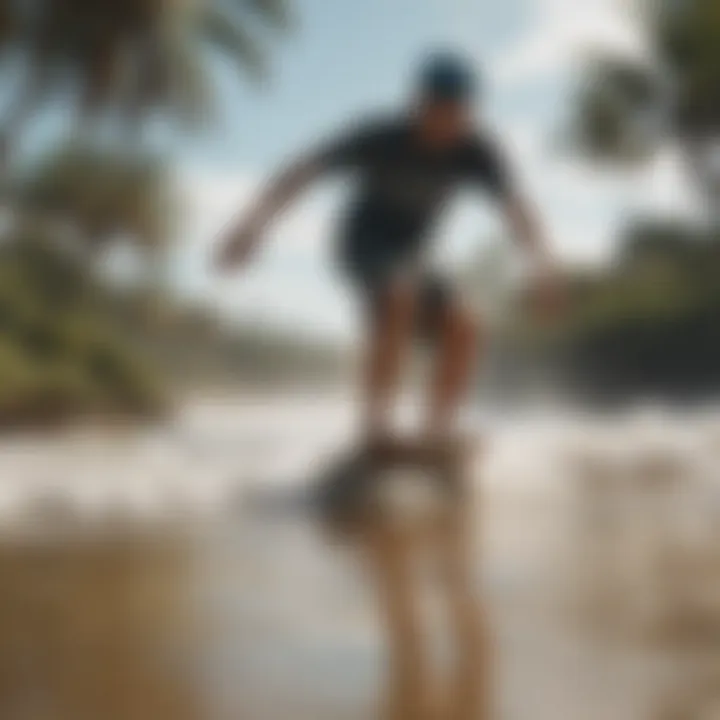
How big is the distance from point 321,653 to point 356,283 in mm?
441

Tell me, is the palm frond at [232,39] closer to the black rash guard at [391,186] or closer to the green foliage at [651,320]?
the black rash guard at [391,186]

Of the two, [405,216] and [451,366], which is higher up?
[405,216]

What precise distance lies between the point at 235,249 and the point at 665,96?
0.52 m

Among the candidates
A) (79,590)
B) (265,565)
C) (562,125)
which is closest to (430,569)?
(265,565)

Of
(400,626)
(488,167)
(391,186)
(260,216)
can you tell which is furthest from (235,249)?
(400,626)

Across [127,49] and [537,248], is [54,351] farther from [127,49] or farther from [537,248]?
[537,248]

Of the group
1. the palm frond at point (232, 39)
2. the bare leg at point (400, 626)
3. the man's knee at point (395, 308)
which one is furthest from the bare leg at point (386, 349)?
the palm frond at point (232, 39)

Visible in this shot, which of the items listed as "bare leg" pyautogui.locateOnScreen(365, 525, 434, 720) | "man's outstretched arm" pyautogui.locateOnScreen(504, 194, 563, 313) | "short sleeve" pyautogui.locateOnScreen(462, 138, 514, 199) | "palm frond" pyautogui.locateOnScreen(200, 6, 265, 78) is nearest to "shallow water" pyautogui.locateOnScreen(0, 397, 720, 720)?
"bare leg" pyautogui.locateOnScreen(365, 525, 434, 720)

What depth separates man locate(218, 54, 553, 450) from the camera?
1.07 meters

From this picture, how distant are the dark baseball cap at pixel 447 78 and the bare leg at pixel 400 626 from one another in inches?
17.8

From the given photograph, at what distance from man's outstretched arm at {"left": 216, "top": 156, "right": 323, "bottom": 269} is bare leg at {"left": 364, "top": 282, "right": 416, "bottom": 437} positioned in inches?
5.6

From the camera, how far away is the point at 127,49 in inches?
44.4

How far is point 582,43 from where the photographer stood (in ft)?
3.89

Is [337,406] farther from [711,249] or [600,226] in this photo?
[711,249]
